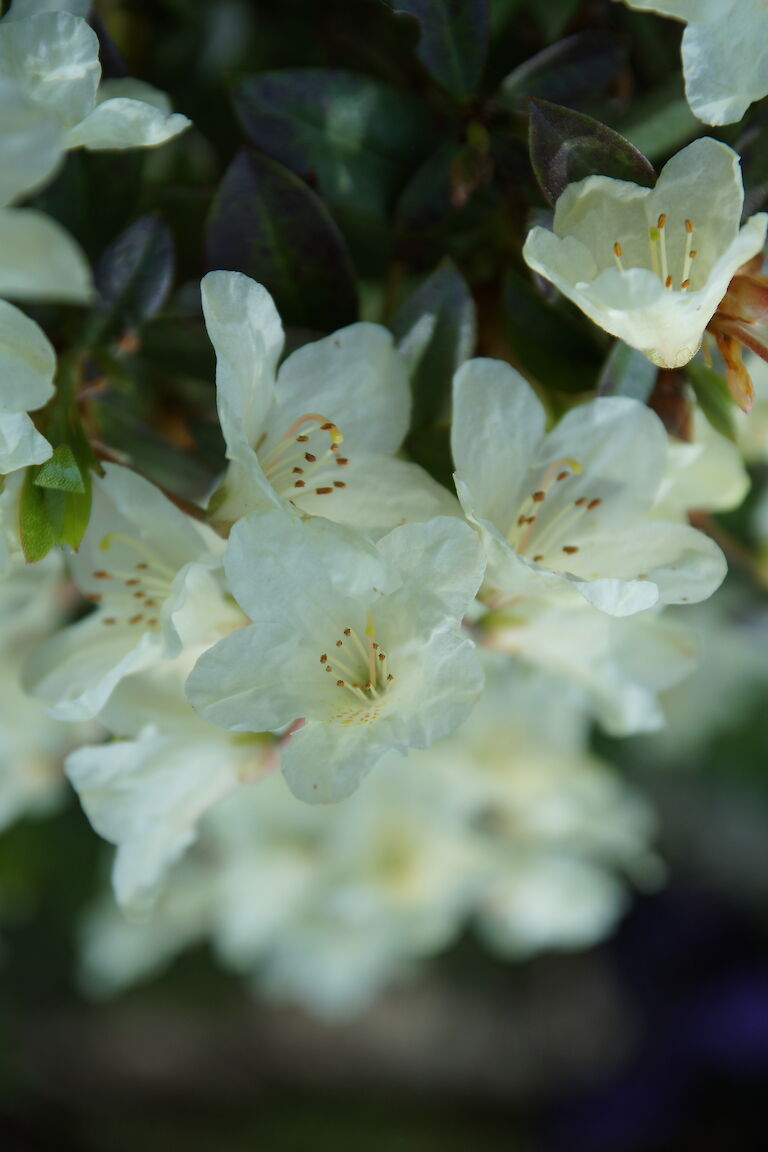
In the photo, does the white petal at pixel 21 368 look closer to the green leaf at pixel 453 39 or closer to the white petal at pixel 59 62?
the white petal at pixel 59 62

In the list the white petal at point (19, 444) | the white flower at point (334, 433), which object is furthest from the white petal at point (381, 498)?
the white petal at point (19, 444)

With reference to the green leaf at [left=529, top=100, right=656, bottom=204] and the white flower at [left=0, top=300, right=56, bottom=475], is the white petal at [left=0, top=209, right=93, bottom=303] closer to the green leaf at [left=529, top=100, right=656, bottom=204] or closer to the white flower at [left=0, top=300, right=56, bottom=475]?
the white flower at [left=0, top=300, right=56, bottom=475]

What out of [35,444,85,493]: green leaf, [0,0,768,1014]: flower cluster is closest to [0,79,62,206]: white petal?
[0,0,768,1014]: flower cluster

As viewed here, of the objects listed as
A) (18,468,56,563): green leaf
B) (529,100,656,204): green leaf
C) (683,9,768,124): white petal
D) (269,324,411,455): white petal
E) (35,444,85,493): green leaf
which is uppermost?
(683,9,768,124): white petal

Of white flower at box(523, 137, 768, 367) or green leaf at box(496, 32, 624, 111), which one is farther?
green leaf at box(496, 32, 624, 111)

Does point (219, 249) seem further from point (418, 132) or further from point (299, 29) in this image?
point (299, 29)
